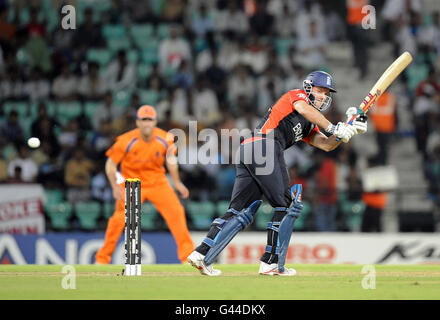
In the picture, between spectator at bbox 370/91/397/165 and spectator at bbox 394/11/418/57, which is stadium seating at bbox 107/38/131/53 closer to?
spectator at bbox 370/91/397/165

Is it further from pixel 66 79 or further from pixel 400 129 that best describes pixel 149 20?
pixel 400 129

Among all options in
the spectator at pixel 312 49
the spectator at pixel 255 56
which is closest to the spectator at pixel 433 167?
the spectator at pixel 312 49

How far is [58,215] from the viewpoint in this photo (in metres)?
14.6

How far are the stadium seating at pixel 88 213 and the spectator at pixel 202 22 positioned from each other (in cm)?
573

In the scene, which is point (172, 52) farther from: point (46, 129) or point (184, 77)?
point (46, 129)

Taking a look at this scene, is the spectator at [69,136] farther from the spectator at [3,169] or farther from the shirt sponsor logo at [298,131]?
the shirt sponsor logo at [298,131]

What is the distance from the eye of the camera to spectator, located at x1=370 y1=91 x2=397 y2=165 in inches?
661

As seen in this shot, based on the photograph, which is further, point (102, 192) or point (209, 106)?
point (209, 106)

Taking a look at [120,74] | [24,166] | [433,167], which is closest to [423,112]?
[433,167]

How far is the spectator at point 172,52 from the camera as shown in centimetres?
1823

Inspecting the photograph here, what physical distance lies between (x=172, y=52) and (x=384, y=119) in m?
4.76

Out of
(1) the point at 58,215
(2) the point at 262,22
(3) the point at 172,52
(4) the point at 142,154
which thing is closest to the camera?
(4) the point at 142,154

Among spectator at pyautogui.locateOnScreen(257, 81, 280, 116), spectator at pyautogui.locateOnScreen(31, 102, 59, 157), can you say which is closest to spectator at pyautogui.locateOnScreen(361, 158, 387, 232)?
spectator at pyautogui.locateOnScreen(257, 81, 280, 116)
